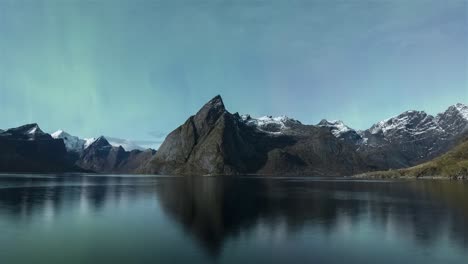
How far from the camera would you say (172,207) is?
4289 inches

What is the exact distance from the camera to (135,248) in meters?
56.1

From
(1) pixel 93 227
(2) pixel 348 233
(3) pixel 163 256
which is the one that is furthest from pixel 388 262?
(1) pixel 93 227

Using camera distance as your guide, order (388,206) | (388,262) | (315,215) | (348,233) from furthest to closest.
Answer: (388,206)
(315,215)
(348,233)
(388,262)

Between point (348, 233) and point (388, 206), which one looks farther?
point (388, 206)

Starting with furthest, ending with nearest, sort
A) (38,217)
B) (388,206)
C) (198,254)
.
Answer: (388,206) < (38,217) < (198,254)

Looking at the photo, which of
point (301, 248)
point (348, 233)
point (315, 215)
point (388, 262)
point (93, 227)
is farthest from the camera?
point (315, 215)

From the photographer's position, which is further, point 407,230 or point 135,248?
point 407,230

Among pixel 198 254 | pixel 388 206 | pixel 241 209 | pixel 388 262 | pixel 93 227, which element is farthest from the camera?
pixel 388 206

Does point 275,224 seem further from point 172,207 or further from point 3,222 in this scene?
point 3,222

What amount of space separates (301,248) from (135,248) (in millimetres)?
23972

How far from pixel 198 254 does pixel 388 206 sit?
7736cm

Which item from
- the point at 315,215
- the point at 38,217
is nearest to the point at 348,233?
the point at 315,215

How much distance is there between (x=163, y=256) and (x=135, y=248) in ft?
22.2

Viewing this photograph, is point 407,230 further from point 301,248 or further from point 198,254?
point 198,254
